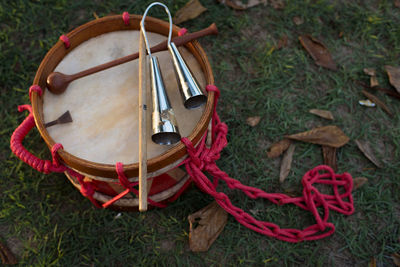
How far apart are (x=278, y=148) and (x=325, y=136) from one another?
343mm

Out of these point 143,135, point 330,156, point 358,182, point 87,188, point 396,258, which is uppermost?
point 143,135

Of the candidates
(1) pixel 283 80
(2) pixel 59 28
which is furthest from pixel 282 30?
(2) pixel 59 28

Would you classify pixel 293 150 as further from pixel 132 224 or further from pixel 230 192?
pixel 132 224

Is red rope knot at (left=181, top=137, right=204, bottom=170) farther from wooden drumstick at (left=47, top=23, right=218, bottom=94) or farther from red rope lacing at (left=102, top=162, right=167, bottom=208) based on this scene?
wooden drumstick at (left=47, top=23, right=218, bottom=94)

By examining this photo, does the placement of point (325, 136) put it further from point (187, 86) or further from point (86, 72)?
point (86, 72)

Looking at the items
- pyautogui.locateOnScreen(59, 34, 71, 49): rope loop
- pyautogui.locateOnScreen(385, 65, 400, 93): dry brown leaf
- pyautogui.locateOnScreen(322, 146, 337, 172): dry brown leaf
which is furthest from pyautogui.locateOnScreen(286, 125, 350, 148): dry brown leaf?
pyautogui.locateOnScreen(59, 34, 71, 49): rope loop

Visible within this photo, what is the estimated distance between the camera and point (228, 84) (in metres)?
2.68

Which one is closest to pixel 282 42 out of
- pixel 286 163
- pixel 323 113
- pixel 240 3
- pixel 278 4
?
pixel 278 4

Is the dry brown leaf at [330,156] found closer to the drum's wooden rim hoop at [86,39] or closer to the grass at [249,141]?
the grass at [249,141]

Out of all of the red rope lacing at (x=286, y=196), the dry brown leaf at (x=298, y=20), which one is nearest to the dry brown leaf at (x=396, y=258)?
the red rope lacing at (x=286, y=196)

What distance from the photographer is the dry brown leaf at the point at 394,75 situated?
8.72 ft

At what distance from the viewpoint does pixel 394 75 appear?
8.84 ft

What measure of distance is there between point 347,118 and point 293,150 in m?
0.49

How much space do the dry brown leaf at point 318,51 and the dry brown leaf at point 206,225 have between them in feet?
4.69
